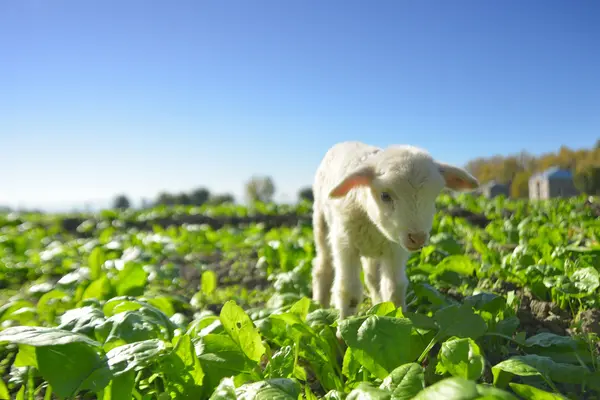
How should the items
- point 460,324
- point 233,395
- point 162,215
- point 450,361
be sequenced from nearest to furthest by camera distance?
point 233,395
point 450,361
point 460,324
point 162,215

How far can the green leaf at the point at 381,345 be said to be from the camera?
2047 mm

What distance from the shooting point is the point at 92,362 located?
6.73 ft

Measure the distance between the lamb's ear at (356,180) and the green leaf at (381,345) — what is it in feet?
3.39

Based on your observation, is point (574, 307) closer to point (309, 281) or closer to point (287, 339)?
point (287, 339)

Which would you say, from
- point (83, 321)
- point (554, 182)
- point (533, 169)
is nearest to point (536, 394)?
point (83, 321)

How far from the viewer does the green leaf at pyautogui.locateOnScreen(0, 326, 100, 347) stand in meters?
1.90

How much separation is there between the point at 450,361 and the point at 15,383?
2.52 metres

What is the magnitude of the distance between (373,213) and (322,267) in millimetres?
Result: 1165

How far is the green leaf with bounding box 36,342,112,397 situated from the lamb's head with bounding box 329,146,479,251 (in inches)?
66.1

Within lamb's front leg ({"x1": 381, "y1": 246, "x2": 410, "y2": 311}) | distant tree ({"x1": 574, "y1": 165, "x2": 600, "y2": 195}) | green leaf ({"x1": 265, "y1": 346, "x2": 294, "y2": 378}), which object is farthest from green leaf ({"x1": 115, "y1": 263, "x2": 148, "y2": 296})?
A: distant tree ({"x1": 574, "y1": 165, "x2": 600, "y2": 195})

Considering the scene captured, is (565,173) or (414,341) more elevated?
(414,341)

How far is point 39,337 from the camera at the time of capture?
1953 mm

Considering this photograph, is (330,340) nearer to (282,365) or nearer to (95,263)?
(282,365)

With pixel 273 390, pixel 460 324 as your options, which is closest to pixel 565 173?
pixel 460 324
